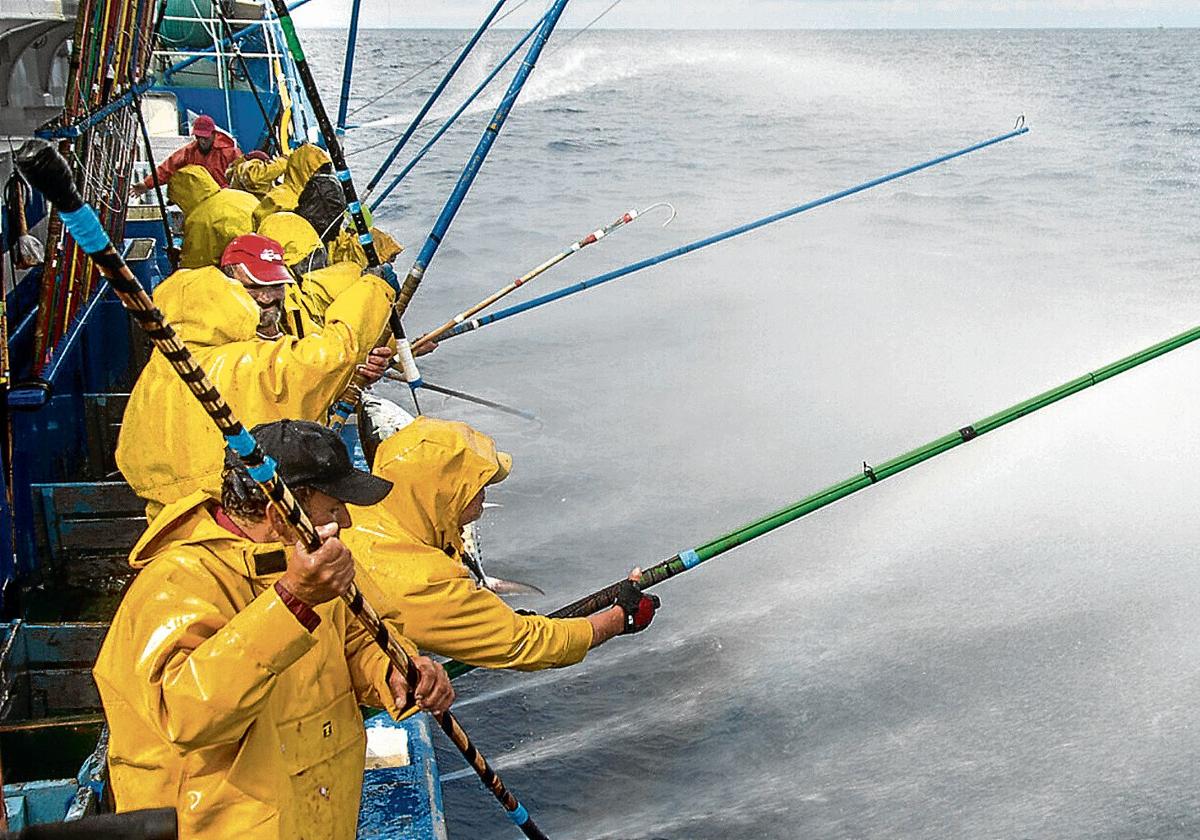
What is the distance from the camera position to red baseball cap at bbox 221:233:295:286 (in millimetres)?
4090

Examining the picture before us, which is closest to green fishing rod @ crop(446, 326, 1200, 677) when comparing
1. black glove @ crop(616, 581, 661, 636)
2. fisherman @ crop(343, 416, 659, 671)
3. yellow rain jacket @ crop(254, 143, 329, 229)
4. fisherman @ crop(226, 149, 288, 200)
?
black glove @ crop(616, 581, 661, 636)

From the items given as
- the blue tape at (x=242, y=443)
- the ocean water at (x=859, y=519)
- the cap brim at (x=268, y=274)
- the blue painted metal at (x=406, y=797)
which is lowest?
the ocean water at (x=859, y=519)

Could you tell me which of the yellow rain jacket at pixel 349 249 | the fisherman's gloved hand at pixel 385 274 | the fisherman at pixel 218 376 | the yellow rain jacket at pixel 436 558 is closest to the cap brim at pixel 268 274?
the fisherman at pixel 218 376

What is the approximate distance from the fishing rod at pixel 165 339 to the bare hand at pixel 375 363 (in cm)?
198

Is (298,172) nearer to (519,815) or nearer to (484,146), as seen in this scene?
(484,146)

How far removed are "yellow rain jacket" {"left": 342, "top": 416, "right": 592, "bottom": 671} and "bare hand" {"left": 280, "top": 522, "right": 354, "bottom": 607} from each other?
33.6 inches

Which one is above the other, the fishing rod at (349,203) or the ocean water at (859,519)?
the fishing rod at (349,203)

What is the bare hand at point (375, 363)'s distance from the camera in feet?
13.8

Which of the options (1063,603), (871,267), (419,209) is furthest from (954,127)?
(1063,603)

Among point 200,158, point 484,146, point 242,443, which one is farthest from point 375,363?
point 200,158

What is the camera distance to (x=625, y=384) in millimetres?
9797

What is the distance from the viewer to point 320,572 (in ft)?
6.18

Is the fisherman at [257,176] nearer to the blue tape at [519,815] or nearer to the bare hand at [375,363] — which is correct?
the bare hand at [375,363]

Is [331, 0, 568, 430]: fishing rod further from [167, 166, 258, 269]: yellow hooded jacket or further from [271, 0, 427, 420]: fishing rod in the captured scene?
[167, 166, 258, 269]: yellow hooded jacket
